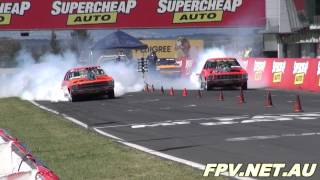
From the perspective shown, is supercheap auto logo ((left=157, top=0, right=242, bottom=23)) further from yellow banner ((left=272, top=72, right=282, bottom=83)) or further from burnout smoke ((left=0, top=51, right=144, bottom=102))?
yellow banner ((left=272, top=72, right=282, bottom=83))

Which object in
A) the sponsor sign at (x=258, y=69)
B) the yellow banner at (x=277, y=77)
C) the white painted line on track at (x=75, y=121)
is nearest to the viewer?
the white painted line on track at (x=75, y=121)

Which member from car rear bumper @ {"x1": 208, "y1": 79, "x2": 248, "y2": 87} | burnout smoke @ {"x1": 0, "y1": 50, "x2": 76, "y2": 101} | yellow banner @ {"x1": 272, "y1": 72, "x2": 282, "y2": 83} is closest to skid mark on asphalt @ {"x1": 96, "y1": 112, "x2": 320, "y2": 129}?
car rear bumper @ {"x1": 208, "y1": 79, "x2": 248, "y2": 87}

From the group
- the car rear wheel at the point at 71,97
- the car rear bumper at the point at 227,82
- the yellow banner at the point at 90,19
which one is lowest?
the car rear wheel at the point at 71,97

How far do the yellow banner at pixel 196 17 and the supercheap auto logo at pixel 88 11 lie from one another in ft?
13.0

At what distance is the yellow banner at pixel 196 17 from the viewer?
4912 cm

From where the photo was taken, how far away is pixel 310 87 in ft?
97.9

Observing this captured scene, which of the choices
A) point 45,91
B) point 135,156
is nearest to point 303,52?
point 45,91

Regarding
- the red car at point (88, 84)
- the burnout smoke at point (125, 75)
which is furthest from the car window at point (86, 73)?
the burnout smoke at point (125, 75)

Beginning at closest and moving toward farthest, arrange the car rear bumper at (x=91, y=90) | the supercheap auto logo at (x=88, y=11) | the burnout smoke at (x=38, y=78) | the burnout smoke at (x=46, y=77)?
the car rear bumper at (x=91, y=90), the burnout smoke at (x=38, y=78), the burnout smoke at (x=46, y=77), the supercheap auto logo at (x=88, y=11)

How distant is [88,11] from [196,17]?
717 centimetres

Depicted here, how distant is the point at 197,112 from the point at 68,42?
32429 millimetres

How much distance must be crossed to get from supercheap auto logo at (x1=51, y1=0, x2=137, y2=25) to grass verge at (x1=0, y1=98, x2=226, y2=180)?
99.6 ft

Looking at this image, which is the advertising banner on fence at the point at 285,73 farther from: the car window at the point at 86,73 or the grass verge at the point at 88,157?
the grass verge at the point at 88,157

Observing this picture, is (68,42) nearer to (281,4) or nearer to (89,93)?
(281,4)
